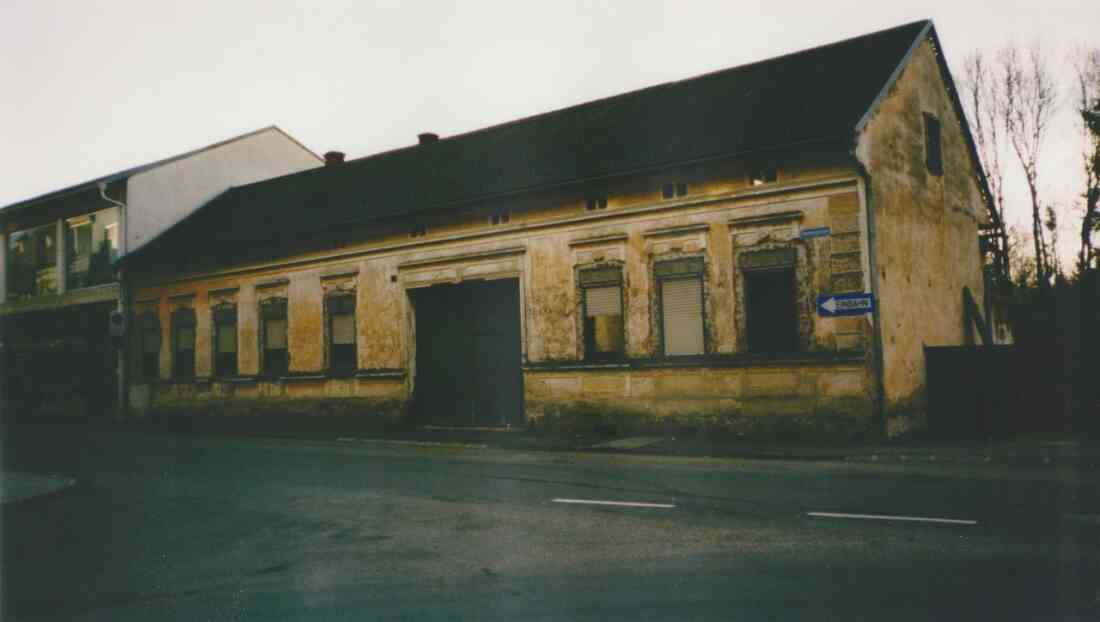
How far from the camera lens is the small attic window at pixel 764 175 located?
664 inches

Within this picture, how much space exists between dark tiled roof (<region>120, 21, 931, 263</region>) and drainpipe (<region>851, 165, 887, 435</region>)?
1.10 m

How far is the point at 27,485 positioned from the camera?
1270 centimetres

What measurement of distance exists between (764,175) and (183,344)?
68.3 feet

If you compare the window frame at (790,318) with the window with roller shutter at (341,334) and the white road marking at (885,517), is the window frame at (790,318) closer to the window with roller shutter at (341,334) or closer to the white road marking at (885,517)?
the white road marking at (885,517)

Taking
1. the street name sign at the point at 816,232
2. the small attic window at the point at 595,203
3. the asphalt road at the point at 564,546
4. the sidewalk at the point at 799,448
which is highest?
the small attic window at the point at 595,203

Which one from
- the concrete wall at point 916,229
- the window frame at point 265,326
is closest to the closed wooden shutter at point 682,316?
the concrete wall at point 916,229

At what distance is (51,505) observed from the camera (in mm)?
11172

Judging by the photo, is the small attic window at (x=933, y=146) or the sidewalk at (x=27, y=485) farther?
the small attic window at (x=933, y=146)

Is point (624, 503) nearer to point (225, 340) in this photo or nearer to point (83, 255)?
point (225, 340)

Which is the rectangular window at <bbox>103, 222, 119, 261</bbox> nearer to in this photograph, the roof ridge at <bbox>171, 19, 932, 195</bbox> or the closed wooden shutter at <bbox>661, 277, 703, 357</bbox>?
the roof ridge at <bbox>171, 19, 932, 195</bbox>

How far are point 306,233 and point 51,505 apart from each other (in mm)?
14238

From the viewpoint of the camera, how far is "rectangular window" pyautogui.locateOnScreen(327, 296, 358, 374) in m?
23.8

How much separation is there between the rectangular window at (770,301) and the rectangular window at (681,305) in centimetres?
108

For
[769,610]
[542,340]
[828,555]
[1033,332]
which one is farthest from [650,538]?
[1033,332]
